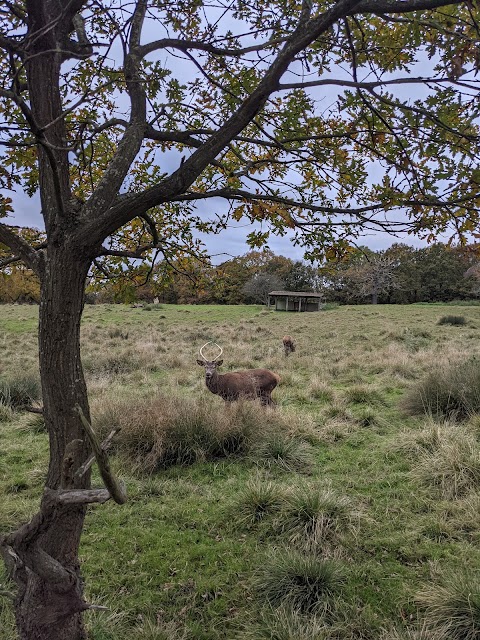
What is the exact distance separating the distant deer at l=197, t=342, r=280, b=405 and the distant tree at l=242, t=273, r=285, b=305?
4814 cm

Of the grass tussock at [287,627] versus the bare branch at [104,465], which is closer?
the bare branch at [104,465]

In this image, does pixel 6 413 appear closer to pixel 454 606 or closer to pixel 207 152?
pixel 207 152

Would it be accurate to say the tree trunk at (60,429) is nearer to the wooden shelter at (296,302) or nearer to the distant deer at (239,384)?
the distant deer at (239,384)

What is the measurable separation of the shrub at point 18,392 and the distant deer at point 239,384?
3.93 meters

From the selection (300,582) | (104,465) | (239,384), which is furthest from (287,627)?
(239,384)

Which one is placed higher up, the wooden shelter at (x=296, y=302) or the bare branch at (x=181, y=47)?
the bare branch at (x=181, y=47)

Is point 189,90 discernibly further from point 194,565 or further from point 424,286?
point 424,286

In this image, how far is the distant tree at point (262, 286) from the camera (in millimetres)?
57031

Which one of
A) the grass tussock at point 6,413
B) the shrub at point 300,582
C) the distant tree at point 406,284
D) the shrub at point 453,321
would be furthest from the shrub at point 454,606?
the distant tree at point 406,284

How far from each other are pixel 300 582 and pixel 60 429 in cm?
245

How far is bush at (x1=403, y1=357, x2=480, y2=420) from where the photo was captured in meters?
7.49

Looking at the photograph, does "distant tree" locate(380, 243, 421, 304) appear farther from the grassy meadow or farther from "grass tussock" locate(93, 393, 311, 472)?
"grass tussock" locate(93, 393, 311, 472)

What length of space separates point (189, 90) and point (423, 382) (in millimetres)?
7021

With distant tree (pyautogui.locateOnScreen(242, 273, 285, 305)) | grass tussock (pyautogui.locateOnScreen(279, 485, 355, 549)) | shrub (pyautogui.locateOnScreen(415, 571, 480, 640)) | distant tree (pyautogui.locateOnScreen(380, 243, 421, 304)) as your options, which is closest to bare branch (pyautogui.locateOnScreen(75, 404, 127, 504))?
shrub (pyautogui.locateOnScreen(415, 571, 480, 640))
